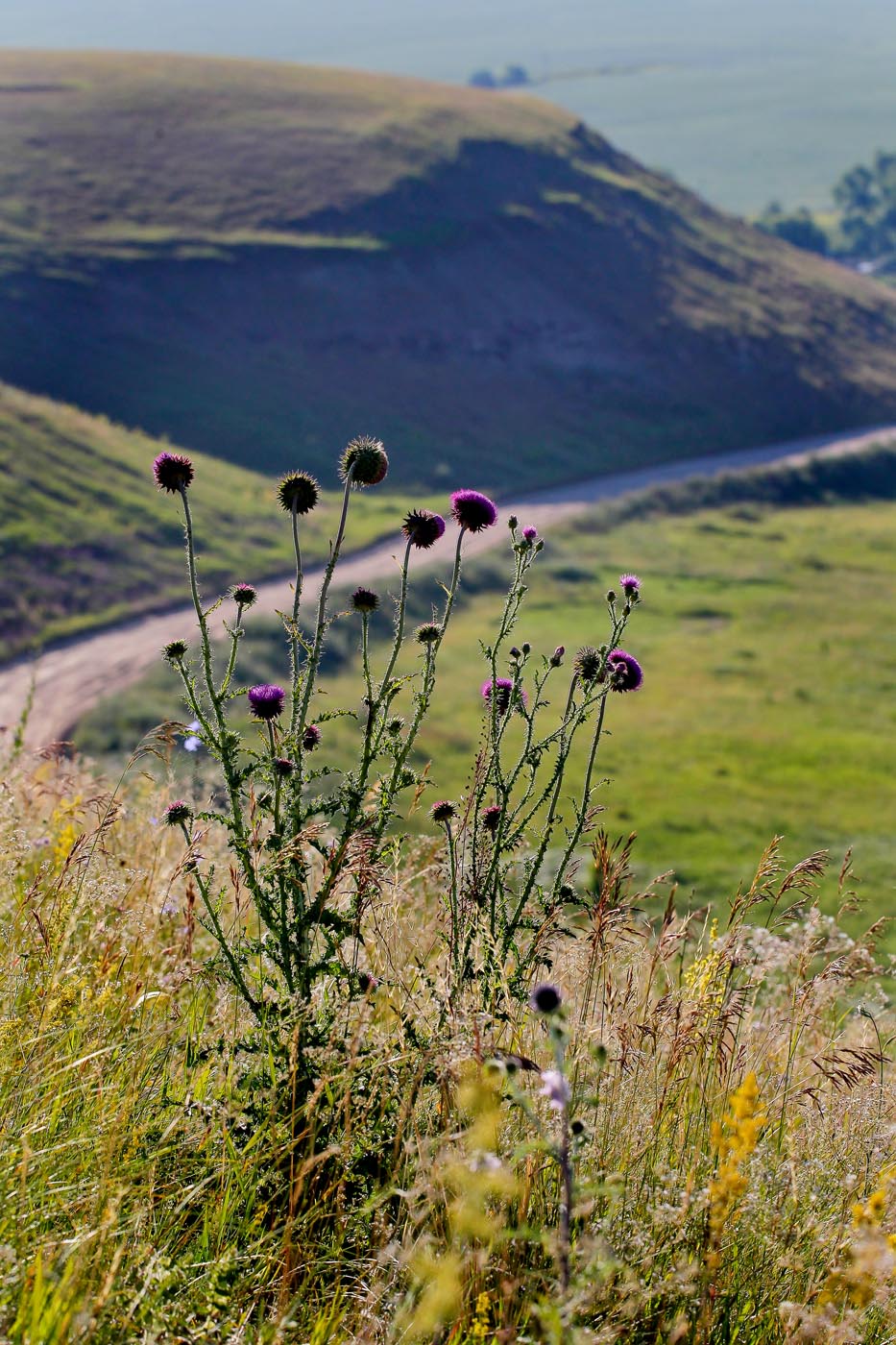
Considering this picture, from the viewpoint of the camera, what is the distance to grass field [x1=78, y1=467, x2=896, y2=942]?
33.3 m

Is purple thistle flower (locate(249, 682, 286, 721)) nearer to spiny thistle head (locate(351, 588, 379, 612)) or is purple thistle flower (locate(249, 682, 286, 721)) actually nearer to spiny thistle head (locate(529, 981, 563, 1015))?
spiny thistle head (locate(351, 588, 379, 612))

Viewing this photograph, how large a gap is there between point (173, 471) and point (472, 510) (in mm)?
1217

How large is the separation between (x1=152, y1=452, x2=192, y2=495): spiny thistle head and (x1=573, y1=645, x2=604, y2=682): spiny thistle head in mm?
1716

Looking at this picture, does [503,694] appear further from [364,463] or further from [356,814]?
[364,463]

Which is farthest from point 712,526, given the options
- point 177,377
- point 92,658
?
point 92,658

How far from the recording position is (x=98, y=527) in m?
45.8

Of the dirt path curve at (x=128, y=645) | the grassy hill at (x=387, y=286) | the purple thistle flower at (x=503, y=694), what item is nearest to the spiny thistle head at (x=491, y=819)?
the purple thistle flower at (x=503, y=694)

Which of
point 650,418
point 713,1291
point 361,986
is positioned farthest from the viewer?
point 650,418

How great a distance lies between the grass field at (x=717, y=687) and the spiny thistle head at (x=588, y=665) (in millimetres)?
17059

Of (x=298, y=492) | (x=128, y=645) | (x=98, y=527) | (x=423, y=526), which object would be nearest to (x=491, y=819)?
(x=423, y=526)

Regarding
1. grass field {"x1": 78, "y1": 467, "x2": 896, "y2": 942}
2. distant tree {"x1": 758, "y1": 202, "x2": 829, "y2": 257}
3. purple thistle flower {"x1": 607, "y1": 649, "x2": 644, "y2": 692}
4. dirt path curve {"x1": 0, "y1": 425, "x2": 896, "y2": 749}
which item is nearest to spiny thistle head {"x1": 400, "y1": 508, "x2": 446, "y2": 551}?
purple thistle flower {"x1": 607, "y1": 649, "x2": 644, "y2": 692}

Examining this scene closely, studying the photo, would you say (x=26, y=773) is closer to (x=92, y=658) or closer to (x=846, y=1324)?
(x=846, y=1324)

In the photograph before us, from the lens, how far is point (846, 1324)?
8.54ft

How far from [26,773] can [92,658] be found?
32.8m
